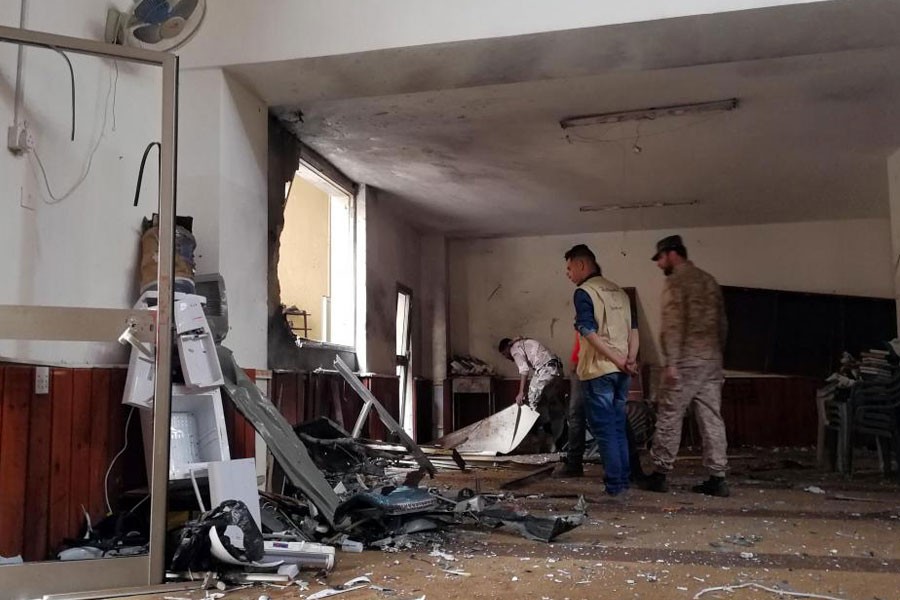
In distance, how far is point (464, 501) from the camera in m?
3.28

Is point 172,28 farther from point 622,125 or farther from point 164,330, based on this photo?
point 622,125

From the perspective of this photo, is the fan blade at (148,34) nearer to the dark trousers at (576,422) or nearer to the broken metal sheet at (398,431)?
the broken metal sheet at (398,431)

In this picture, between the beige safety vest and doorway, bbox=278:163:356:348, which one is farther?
doorway, bbox=278:163:356:348

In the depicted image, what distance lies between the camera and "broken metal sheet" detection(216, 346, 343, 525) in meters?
3.10

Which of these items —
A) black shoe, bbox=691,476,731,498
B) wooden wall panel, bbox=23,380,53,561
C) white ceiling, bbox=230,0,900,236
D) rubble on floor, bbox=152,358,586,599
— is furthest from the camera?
black shoe, bbox=691,476,731,498

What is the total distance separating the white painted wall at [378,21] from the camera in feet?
10.5

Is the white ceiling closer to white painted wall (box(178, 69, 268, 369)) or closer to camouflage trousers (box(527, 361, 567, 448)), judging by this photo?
white painted wall (box(178, 69, 268, 369))

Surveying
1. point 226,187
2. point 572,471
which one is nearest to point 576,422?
point 572,471

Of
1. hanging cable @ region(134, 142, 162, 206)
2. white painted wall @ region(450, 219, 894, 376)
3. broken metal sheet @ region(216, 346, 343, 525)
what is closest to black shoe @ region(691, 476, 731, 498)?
broken metal sheet @ region(216, 346, 343, 525)

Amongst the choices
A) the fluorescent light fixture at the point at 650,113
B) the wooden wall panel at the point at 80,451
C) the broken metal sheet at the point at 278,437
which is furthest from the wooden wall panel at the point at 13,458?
the fluorescent light fixture at the point at 650,113

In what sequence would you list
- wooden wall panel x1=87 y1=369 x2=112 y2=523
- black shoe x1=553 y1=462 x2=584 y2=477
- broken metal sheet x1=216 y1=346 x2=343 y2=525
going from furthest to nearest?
black shoe x1=553 y1=462 x2=584 y2=477, broken metal sheet x1=216 y1=346 x2=343 y2=525, wooden wall panel x1=87 y1=369 x2=112 y2=523

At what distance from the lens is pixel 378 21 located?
346cm

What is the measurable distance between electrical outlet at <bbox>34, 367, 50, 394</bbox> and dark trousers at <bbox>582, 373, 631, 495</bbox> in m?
2.73

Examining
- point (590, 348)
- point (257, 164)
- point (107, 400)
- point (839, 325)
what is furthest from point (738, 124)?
point (107, 400)
